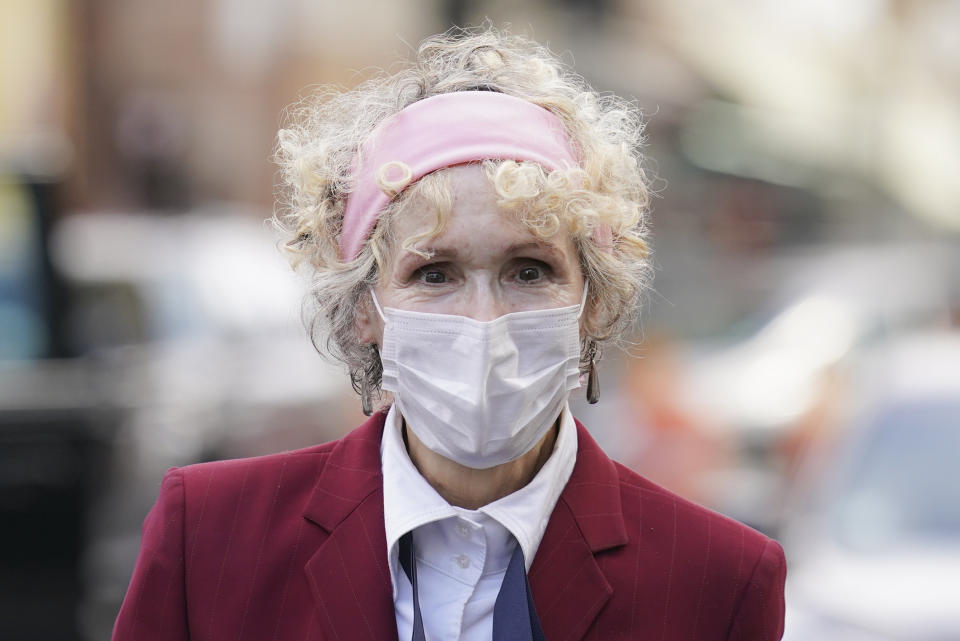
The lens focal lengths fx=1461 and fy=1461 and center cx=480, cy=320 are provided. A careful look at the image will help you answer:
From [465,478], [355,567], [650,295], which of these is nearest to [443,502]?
[465,478]

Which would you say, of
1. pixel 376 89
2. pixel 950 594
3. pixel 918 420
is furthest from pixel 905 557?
pixel 376 89

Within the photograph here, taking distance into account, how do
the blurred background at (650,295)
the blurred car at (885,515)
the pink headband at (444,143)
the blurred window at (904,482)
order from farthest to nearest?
1. the blurred background at (650,295)
2. the blurred window at (904,482)
3. the blurred car at (885,515)
4. the pink headband at (444,143)

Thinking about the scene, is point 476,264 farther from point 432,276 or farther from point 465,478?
point 465,478

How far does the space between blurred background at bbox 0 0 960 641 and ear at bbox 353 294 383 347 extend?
711 mm

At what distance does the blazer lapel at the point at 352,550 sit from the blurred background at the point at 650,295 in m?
0.81

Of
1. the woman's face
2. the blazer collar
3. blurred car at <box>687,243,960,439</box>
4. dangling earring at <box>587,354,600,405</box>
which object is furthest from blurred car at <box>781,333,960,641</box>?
blurred car at <box>687,243,960,439</box>

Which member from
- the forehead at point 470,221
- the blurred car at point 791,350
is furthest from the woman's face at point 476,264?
the blurred car at point 791,350

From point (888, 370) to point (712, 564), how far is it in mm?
3246

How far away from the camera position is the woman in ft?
7.66

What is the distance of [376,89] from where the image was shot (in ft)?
8.81

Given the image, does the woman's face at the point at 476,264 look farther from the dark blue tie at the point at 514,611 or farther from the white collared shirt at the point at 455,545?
the dark blue tie at the point at 514,611

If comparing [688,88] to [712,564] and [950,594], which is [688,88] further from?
[712,564]

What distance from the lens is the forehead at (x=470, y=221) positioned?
2.33 meters

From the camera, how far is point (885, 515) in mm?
4812
